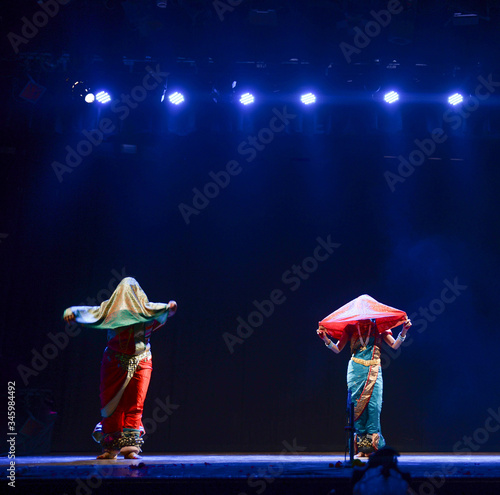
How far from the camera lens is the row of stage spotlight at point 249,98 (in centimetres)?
680

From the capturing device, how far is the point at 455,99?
6.87 m

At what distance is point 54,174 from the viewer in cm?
724

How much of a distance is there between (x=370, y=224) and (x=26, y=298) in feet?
15.1
